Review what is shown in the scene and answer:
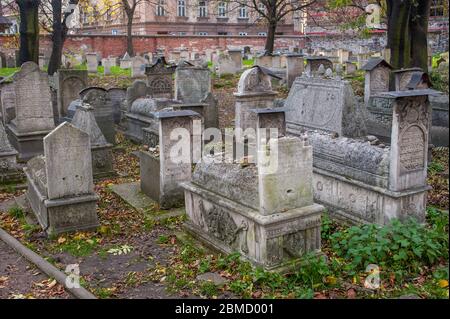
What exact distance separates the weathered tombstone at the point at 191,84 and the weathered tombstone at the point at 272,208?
791 cm

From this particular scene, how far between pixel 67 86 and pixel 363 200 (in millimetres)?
9709

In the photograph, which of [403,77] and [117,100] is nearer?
[403,77]

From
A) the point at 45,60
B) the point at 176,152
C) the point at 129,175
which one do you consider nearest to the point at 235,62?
the point at 45,60

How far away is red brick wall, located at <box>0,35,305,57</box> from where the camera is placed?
37812 mm

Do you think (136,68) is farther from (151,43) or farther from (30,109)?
(151,43)

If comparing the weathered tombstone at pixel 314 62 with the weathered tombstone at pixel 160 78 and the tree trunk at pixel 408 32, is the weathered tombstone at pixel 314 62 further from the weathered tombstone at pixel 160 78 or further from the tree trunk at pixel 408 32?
the weathered tombstone at pixel 160 78

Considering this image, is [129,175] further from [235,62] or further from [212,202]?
[235,62]

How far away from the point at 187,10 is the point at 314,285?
47482 mm

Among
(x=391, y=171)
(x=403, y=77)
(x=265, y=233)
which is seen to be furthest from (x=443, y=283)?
(x=403, y=77)

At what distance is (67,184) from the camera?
770cm

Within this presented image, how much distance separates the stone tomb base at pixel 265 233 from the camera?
602cm

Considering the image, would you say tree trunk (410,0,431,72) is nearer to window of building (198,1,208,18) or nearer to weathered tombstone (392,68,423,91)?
weathered tombstone (392,68,423,91)

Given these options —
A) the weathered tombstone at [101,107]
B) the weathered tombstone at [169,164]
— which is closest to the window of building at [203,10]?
the weathered tombstone at [101,107]

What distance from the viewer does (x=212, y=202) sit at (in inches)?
278
